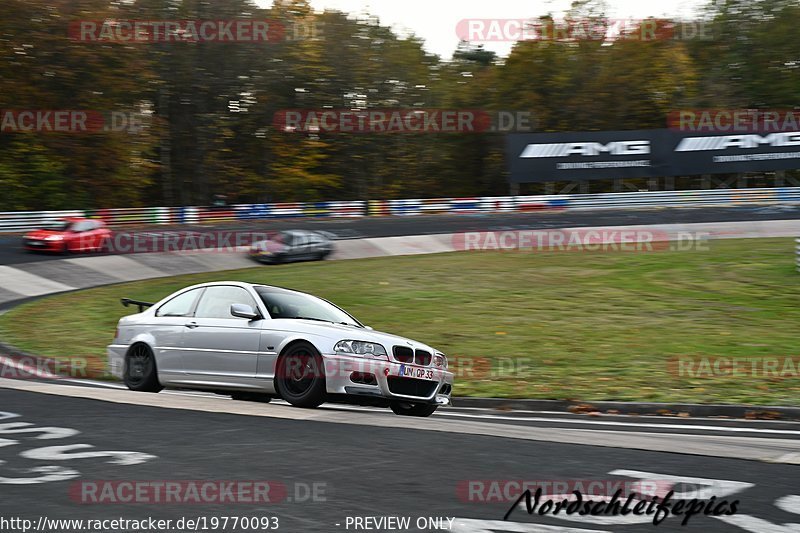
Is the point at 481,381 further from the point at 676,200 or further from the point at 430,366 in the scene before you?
the point at 676,200

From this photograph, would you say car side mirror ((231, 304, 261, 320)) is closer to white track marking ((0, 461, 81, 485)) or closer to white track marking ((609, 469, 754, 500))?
white track marking ((0, 461, 81, 485))

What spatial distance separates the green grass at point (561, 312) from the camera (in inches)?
512

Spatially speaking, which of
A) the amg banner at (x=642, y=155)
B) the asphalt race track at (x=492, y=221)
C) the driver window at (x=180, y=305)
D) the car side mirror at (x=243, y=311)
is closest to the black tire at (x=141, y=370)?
the driver window at (x=180, y=305)

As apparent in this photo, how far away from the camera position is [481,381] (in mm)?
13141

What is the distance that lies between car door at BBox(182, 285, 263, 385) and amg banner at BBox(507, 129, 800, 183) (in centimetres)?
3841

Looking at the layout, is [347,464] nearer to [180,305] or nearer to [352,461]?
[352,461]

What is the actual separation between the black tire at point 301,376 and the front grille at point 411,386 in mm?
680

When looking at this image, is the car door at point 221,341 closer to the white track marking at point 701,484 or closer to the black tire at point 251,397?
the black tire at point 251,397

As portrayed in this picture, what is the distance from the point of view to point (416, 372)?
9.63 metres

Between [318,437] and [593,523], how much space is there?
2.99 m

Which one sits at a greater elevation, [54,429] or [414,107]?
[414,107]

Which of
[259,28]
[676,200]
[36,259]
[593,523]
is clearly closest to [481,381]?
[593,523]

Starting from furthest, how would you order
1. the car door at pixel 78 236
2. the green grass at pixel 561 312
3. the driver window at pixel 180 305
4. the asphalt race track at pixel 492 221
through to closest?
the asphalt race track at pixel 492 221, the car door at pixel 78 236, the green grass at pixel 561 312, the driver window at pixel 180 305

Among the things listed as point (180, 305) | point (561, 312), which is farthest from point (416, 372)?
point (561, 312)
